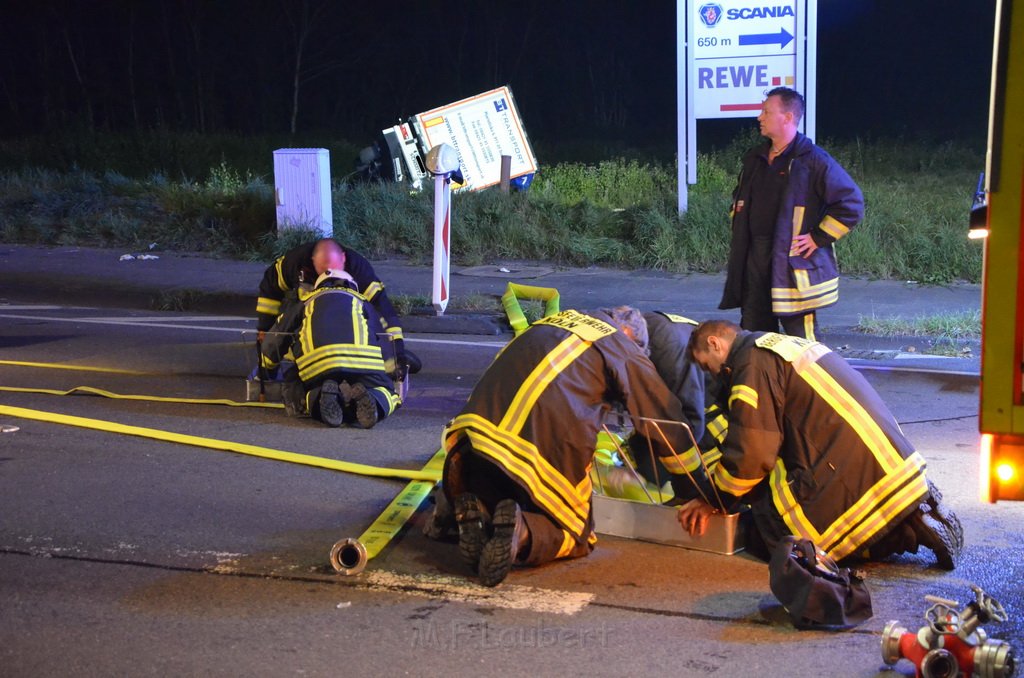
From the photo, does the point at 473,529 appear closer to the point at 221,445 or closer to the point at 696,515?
the point at 696,515

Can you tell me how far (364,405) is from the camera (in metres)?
7.20

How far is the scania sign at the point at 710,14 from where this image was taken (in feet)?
46.2

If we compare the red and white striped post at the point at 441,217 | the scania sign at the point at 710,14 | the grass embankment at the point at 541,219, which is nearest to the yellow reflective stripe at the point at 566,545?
the red and white striped post at the point at 441,217

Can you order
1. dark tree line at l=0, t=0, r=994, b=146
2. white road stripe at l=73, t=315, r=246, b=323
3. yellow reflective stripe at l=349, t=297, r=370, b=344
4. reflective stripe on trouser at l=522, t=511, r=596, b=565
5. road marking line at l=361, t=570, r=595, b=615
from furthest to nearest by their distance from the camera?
dark tree line at l=0, t=0, r=994, b=146 → white road stripe at l=73, t=315, r=246, b=323 → yellow reflective stripe at l=349, t=297, r=370, b=344 → reflective stripe on trouser at l=522, t=511, r=596, b=565 → road marking line at l=361, t=570, r=595, b=615

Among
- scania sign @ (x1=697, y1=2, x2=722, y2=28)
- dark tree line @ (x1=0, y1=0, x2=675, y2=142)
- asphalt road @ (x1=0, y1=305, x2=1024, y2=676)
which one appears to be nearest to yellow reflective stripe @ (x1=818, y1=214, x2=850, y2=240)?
asphalt road @ (x1=0, y1=305, x2=1024, y2=676)

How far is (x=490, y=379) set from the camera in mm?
5059

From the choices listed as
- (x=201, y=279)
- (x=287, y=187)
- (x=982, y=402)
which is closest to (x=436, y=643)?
(x=982, y=402)

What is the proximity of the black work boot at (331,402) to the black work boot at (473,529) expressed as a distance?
8.06 feet

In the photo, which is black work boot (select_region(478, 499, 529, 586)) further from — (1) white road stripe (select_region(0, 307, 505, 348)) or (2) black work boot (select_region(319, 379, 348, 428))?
(1) white road stripe (select_region(0, 307, 505, 348))

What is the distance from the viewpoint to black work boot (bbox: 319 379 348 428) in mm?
7215

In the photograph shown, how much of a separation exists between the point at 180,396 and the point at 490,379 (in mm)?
3795

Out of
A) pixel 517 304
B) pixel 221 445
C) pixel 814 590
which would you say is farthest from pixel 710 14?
pixel 814 590

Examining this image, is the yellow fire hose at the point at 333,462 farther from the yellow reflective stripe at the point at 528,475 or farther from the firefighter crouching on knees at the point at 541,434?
the yellow reflective stripe at the point at 528,475

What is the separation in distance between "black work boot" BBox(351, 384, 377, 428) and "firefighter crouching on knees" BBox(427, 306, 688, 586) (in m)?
2.15
